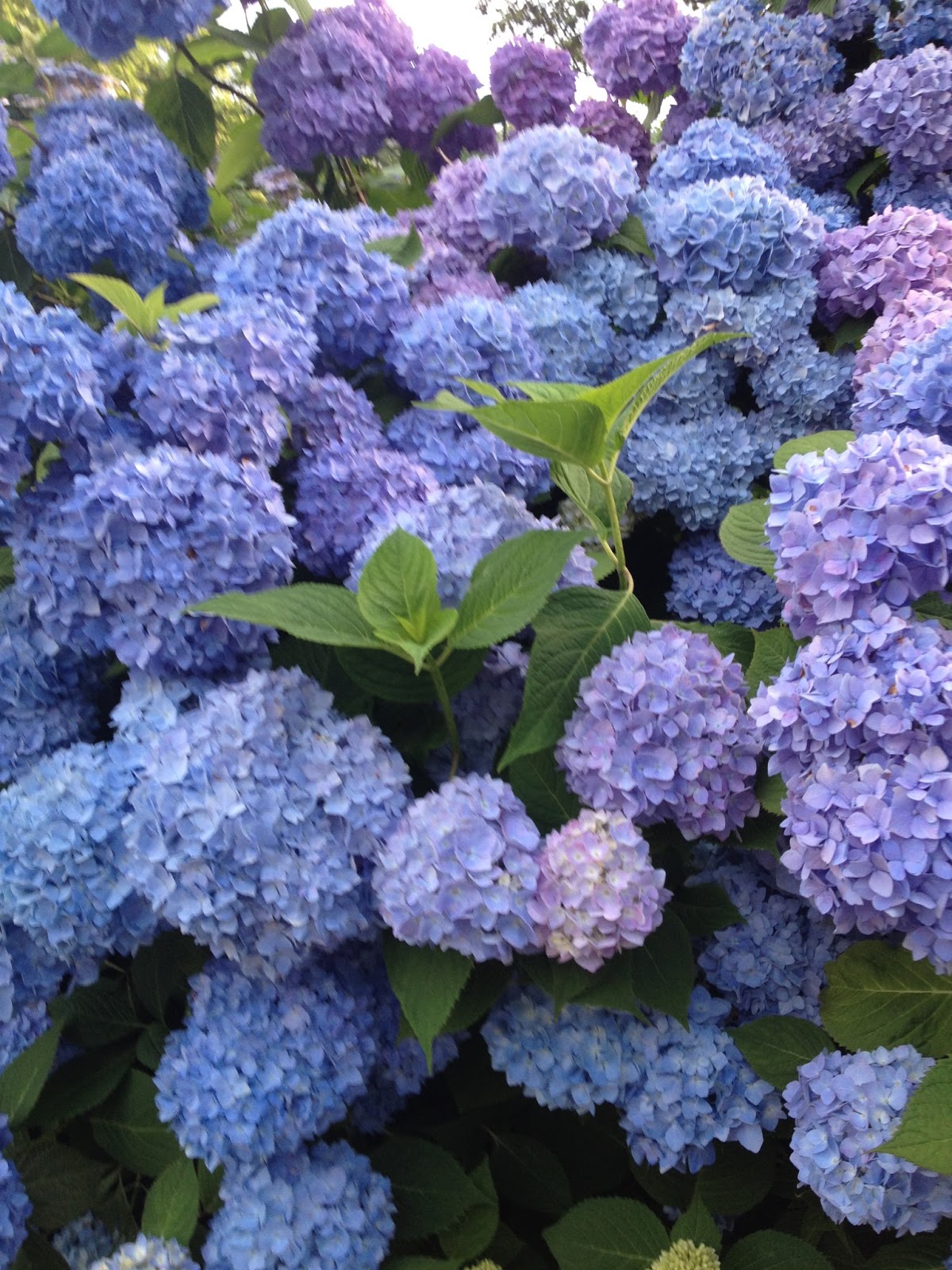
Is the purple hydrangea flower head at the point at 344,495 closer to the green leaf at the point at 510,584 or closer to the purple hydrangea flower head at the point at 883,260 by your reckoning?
the green leaf at the point at 510,584

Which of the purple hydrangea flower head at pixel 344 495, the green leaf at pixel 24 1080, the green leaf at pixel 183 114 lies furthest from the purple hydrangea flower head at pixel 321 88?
the green leaf at pixel 24 1080

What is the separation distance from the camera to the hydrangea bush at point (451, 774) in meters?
0.67

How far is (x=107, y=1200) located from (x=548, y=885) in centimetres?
53

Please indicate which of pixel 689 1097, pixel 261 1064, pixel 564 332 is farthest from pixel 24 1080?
pixel 564 332

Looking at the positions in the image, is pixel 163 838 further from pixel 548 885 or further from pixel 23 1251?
pixel 23 1251

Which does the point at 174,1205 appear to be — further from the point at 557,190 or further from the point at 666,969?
the point at 557,190

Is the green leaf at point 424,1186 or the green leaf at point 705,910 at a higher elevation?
the green leaf at point 705,910

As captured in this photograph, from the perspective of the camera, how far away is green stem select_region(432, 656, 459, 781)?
0.76 meters

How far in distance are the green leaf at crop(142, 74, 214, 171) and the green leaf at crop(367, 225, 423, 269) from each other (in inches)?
12.4

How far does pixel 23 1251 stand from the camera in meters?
0.79

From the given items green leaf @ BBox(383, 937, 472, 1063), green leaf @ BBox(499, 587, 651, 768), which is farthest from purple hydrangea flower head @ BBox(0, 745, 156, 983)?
green leaf @ BBox(499, 587, 651, 768)

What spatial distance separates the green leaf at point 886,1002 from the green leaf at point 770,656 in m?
0.21

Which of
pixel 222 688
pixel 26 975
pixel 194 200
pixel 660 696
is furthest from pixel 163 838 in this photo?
pixel 194 200

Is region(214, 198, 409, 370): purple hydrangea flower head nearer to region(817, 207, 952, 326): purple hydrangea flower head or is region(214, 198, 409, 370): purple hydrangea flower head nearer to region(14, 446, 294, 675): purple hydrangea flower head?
region(14, 446, 294, 675): purple hydrangea flower head
